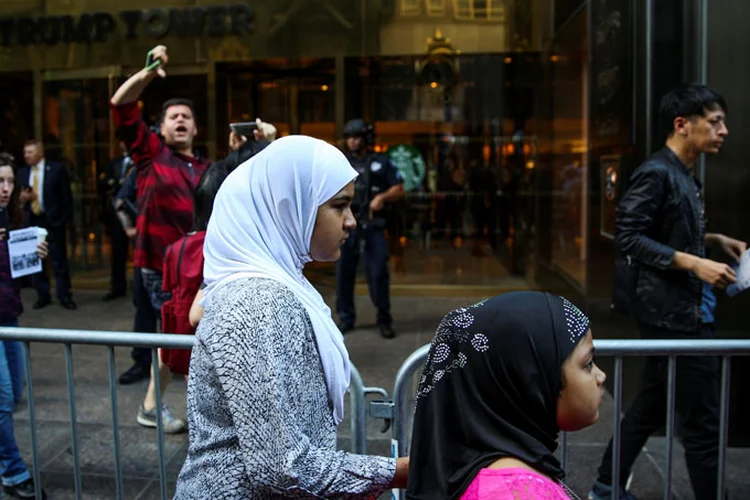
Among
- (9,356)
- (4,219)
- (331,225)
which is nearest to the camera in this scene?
(331,225)

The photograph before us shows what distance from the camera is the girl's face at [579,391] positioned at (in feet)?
4.81

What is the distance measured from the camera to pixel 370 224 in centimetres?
710

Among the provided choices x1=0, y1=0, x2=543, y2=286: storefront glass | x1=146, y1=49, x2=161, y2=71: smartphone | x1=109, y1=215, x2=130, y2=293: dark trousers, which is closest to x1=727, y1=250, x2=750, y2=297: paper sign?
x1=146, y1=49, x2=161, y2=71: smartphone

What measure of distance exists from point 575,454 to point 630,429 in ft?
2.65

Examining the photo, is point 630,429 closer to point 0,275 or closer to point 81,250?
point 0,275

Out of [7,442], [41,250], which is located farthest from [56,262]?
[7,442]

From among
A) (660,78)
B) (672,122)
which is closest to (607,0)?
(660,78)

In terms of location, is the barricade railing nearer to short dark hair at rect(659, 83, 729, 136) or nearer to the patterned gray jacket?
the patterned gray jacket

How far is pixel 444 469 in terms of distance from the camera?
1475 mm

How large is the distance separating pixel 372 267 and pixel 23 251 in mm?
3504

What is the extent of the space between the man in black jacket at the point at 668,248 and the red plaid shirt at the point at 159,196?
281cm

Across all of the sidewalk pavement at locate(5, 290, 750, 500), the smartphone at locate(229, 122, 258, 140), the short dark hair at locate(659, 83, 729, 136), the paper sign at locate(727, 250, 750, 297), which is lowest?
the sidewalk pavement at locate(5, 290, 750, 500)

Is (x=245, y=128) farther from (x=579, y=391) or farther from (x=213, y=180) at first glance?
(x=579, y=391)

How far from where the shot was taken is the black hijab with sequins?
1414 millimetres
